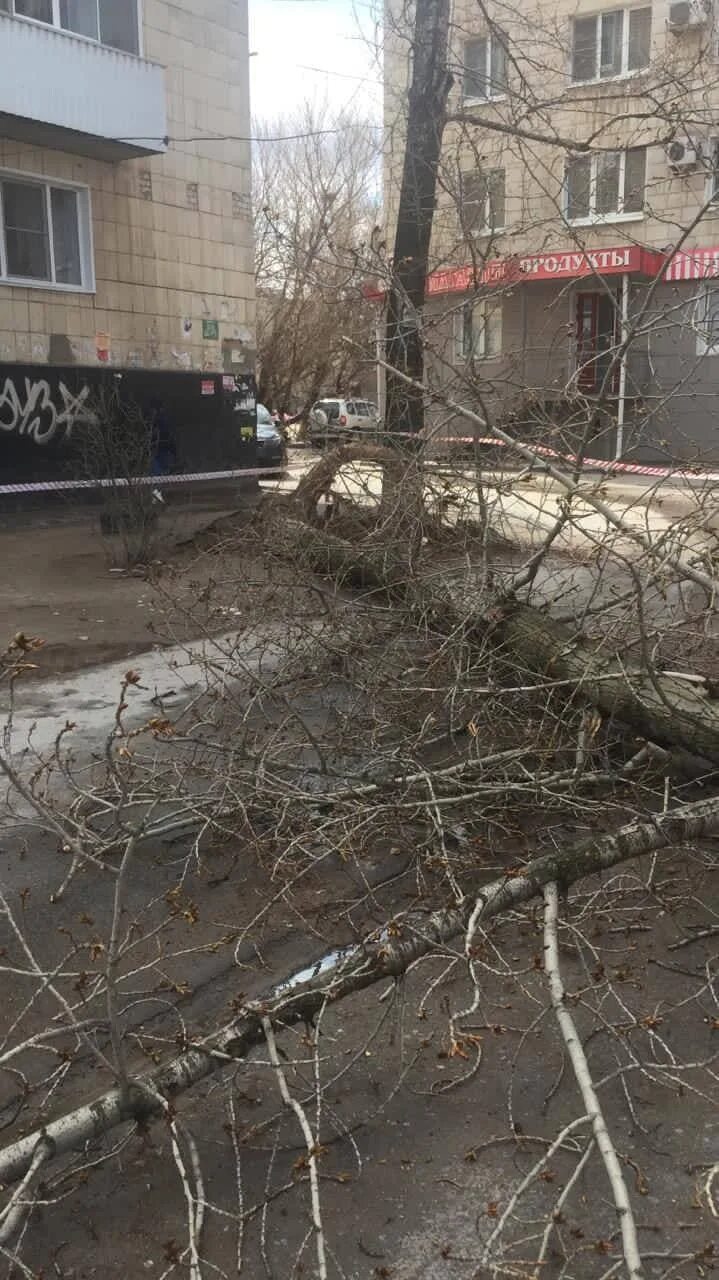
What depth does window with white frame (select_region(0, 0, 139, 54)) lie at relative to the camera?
1241 centimetres

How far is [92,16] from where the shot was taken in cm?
1297

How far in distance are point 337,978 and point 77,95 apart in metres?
12.6

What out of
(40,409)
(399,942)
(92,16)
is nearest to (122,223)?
(92,16)

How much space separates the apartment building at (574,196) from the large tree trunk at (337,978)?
6.49 feet

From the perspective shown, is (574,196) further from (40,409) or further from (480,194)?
(40,409)

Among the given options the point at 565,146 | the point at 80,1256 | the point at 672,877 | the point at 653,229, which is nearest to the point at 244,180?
the point at 565,146

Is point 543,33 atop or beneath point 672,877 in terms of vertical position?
atop

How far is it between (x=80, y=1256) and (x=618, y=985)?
162cm

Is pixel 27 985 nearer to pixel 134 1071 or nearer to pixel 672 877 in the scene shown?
pixel 134 1071

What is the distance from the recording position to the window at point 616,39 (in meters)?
19.7

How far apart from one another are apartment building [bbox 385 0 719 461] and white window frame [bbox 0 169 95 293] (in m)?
4.03

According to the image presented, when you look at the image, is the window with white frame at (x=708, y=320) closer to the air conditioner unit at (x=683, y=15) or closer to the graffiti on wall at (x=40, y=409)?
the graffiti on wall at (x=40, y=409)

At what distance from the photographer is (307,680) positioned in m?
5.24

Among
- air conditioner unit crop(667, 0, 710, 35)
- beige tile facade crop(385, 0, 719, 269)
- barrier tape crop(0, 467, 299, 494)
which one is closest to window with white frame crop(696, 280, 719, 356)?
beige tile facade crop(385, 0, 719, 269)
